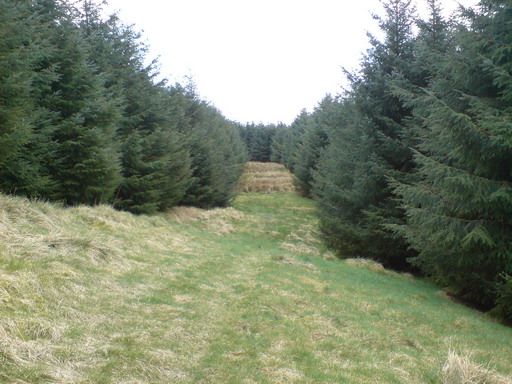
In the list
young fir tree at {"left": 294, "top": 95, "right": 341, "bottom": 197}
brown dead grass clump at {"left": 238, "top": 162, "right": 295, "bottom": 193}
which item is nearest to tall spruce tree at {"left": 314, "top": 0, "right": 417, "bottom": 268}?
young fir tree at {"left": 294, "top": 95, "right": 341, "bottom": 197}

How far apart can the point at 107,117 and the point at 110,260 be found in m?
7.25

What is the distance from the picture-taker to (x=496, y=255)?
833 centimetres

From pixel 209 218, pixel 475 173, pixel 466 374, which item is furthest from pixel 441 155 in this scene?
pixel 209 218

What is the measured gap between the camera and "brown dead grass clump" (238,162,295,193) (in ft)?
138

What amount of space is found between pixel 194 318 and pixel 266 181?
38417mm

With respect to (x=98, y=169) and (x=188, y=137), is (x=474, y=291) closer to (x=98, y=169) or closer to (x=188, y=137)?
(x=98, y=169)

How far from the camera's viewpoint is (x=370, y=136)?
14.9 meters

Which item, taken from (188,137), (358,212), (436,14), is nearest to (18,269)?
(358,212)

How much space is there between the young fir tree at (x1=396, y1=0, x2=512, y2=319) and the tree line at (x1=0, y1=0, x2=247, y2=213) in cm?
946

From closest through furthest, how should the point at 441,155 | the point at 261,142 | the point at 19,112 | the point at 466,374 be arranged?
1. the point at 466,374
2. the point at 19,112
3. the point at 441,155
4. the point at 261,142

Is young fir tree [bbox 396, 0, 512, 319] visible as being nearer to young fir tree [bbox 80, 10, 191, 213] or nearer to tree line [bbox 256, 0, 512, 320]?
tree line [bbox 256, 0, 512, 320]

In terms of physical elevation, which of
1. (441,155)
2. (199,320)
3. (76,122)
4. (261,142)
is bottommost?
(199,320)

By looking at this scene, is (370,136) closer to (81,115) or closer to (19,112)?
(81,115)

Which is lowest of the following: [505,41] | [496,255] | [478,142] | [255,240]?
[255,240]
